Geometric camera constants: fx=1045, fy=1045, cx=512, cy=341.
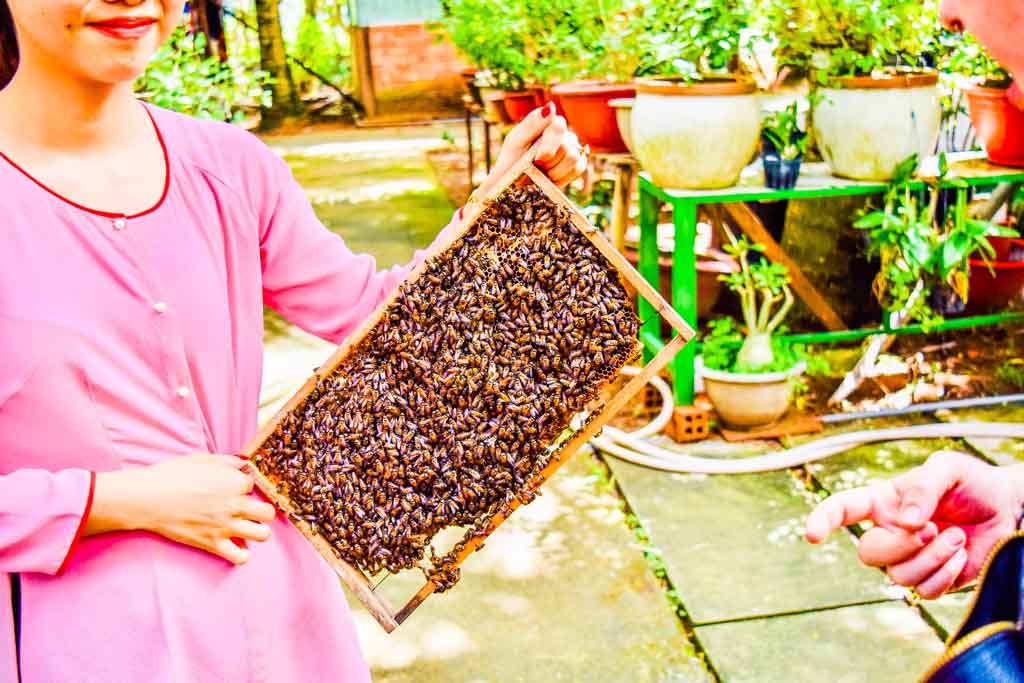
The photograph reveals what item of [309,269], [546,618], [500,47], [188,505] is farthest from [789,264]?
[188,505]

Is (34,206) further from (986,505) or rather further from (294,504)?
(986,505)

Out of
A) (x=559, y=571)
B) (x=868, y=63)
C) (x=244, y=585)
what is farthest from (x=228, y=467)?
(x=868, y=63)

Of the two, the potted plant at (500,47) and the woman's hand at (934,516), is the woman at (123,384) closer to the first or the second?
the woman's hand at (934,516)

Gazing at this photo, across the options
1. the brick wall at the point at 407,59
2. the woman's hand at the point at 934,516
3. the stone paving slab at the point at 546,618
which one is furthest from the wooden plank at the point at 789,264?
the brick wall at the point at 407,59

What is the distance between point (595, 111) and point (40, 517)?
463 cm

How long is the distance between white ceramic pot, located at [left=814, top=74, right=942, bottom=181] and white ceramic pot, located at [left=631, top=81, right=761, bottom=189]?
0.41 metres

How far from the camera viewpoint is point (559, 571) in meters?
4.11

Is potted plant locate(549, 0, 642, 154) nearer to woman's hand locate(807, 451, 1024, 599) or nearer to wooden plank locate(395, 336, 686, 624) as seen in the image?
wooden plank locate(395, 336, 686, 624)

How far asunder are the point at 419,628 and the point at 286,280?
2.10 meters

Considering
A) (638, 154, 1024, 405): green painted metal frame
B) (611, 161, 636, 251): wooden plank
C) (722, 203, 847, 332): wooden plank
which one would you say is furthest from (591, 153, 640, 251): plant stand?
(722, 203, 847, 332): wooden plank

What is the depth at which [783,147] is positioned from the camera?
4.93 metres

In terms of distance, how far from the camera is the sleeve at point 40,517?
1543 millimetres

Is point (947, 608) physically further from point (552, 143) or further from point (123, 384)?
point (123, 384)

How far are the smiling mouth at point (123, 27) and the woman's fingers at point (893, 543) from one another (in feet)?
4.50
